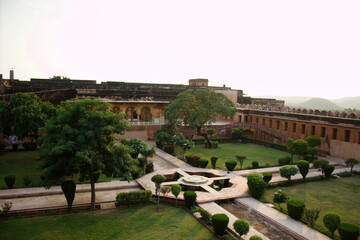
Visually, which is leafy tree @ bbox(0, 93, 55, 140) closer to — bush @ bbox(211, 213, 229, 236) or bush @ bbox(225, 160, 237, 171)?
bush @ bbox(225, 160, 237, 171)

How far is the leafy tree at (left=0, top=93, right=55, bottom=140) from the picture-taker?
2170cm

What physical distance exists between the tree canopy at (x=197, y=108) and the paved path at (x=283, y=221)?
15.1 m

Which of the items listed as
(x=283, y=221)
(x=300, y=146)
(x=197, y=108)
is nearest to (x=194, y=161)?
(x=197, y=108)

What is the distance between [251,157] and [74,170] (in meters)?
19.0

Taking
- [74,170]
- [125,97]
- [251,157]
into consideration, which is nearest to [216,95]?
[251,157]

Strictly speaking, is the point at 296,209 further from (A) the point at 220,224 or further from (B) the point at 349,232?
(A) the point at 220,224

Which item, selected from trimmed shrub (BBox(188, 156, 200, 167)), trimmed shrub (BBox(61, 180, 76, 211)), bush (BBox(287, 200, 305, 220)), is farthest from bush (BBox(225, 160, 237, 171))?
trimmed shrub (BBox(61, 180, 76, 211))

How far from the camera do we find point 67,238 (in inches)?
453

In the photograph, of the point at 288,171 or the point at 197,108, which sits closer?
the point at 288,171

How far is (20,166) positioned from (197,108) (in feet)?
58.3

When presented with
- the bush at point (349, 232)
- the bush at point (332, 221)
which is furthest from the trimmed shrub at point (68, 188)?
the bush at point (349, 232)

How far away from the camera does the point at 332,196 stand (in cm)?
1734

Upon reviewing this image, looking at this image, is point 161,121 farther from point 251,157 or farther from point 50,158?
point 50,158

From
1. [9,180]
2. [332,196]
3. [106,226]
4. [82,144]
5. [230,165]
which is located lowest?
[106,226]
